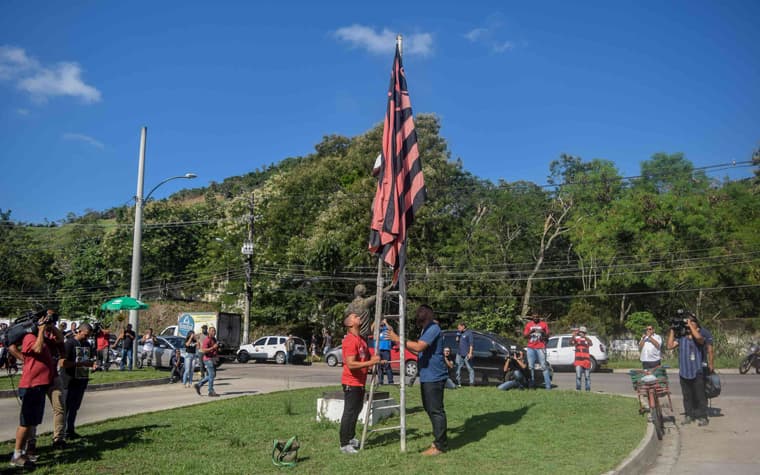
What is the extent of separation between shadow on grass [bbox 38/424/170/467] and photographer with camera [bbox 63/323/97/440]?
1.13ft

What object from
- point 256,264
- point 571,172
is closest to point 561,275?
point 571,172

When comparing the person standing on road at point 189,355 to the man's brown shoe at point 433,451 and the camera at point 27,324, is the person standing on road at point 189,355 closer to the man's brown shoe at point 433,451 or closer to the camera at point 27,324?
the camera at point 27,324

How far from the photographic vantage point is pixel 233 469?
7.38 m

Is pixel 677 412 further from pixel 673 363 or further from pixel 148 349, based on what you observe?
pixel 148 349

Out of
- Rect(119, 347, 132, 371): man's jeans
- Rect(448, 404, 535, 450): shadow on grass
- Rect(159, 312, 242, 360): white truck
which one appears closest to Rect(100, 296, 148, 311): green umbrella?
Rect(119, 347, 132, 371): man's jeans

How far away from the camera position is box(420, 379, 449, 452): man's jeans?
7930mm

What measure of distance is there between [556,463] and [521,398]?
6.39 m

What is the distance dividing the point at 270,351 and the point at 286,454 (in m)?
28.9

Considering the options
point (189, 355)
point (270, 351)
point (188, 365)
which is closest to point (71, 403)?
point (189, 355)

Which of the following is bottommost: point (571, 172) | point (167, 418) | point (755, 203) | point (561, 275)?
point (167, 418)

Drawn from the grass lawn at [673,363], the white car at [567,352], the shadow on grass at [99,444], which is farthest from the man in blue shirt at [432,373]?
the grass lawn at [673,363]

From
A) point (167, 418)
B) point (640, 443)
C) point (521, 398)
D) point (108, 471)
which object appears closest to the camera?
point (108, 471)

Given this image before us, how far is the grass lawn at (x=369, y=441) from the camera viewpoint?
24.4 ft

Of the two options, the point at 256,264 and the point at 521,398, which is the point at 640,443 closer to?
the point at 521,398
